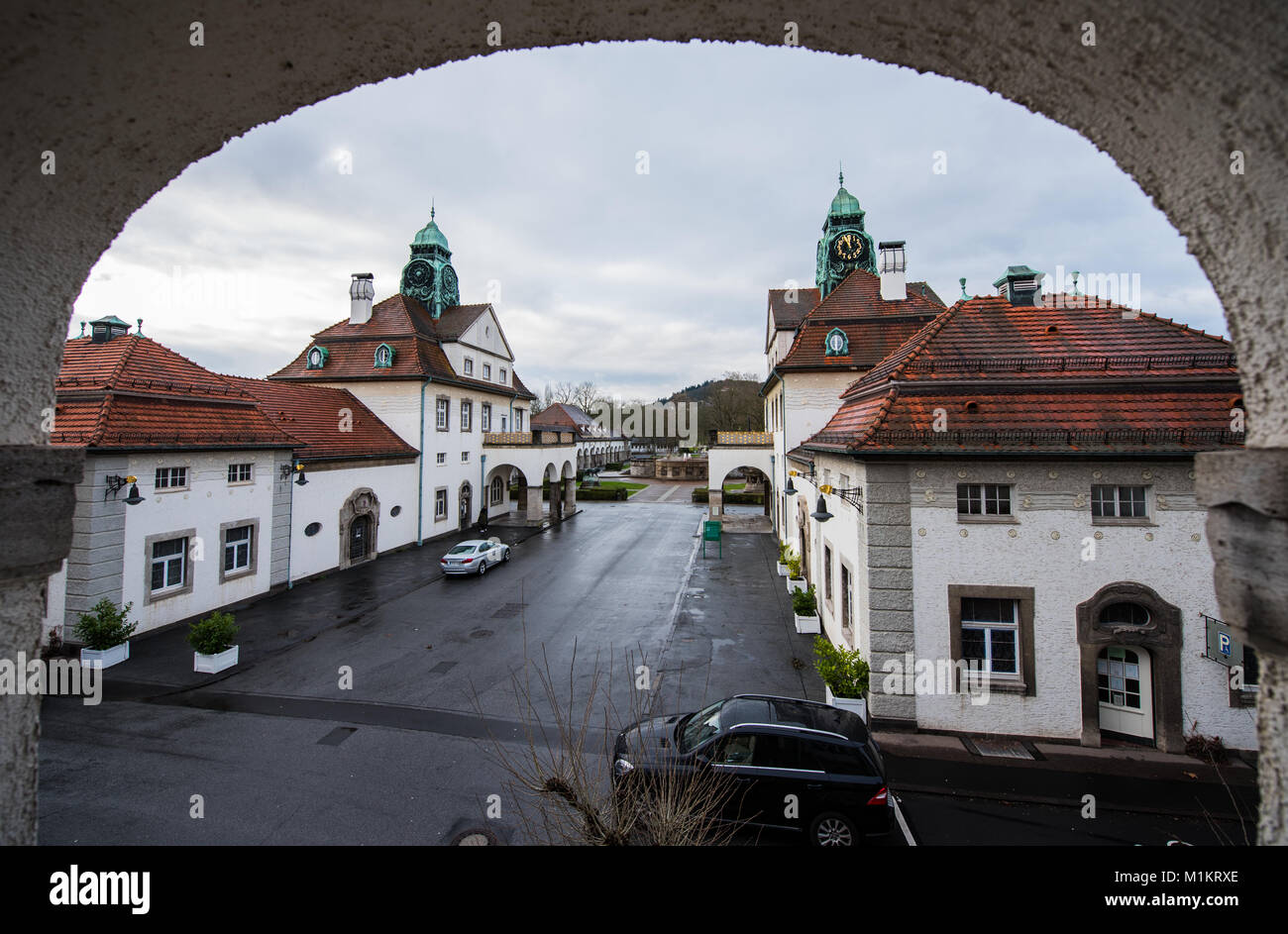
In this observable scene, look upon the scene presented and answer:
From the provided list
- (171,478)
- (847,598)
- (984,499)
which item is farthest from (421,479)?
(984,499)

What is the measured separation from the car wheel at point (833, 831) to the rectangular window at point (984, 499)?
5.13 m

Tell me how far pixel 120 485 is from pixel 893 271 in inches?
1017

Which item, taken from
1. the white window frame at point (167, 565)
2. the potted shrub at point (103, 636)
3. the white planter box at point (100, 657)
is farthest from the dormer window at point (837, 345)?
the white planter box at point (100, 657)

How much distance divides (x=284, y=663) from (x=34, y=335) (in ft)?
40.7

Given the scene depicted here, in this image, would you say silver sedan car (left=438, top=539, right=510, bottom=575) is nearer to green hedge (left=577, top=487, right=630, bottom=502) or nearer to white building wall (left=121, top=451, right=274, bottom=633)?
white building wall (left=121, top=451, right=274, bottom=633)

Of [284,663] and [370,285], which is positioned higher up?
[370,285]

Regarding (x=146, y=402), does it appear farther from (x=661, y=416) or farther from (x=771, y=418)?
(x=661, y=416)

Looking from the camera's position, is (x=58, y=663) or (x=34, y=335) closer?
(x=34, y=335)

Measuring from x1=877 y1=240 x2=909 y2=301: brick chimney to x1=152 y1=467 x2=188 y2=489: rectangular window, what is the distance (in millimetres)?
24748

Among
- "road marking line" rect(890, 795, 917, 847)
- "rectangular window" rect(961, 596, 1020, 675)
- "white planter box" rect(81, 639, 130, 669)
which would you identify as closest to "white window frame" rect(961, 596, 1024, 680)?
"rectangular window" rect(961, 596, 1020, 675)

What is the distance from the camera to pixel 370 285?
2761 cm

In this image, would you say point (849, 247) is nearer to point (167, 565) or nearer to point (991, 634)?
point (991, 634)

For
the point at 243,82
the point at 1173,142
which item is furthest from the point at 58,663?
the point at 1173,142

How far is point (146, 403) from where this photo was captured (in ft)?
44.8
